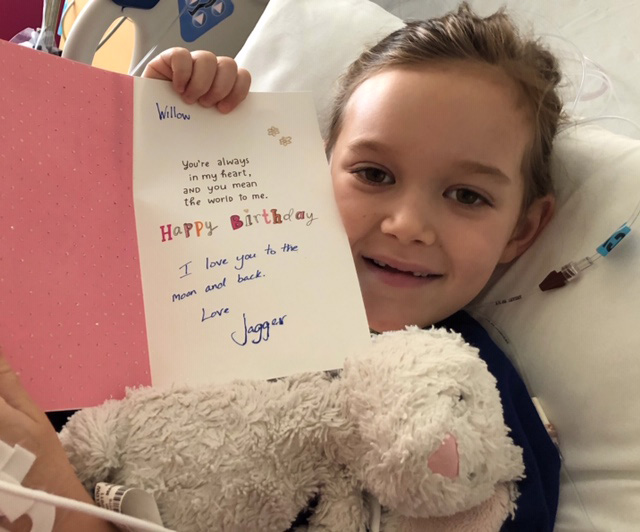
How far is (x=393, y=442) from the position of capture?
490 millimetres

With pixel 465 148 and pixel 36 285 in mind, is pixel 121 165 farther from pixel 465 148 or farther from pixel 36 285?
pixel 465 148

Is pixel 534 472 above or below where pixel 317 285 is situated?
below

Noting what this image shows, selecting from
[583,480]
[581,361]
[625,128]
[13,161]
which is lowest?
[583,480]

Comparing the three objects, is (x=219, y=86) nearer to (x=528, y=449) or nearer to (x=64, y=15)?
(x=528, y=449)

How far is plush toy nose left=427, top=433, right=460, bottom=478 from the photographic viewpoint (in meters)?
0.48

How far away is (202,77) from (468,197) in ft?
1.22

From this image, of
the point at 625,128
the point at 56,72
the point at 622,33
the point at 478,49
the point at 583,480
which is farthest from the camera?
the point at 622,33

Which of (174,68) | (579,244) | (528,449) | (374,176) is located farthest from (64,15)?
(528,449)

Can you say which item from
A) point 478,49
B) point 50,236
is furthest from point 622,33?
point 50,236

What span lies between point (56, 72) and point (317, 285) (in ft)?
1.15

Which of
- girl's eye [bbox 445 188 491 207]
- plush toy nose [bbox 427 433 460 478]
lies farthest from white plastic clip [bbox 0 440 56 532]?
girl's eye [bbox 445 188 491 207]

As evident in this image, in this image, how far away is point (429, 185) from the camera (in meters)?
0.75

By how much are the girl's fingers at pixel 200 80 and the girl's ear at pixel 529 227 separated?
487mm

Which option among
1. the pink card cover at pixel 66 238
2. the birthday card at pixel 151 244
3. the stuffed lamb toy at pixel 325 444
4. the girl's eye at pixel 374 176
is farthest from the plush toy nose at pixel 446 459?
the girl's eye at pixel 374 176
